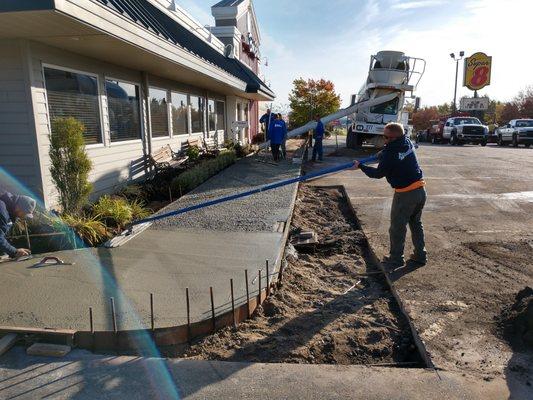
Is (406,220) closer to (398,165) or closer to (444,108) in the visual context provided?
(398,165)

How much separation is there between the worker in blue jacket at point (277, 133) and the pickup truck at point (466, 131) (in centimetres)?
2002

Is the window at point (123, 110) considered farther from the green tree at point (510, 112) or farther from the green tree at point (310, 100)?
the green tree at point (510, 112)

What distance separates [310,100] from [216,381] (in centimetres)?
4195

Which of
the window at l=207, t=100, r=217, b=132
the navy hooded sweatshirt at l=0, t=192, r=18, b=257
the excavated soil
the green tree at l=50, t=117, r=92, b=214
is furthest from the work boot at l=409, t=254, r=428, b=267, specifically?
the window at l=207, t=100, r=217, b=132

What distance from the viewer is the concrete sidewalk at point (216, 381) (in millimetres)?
2867

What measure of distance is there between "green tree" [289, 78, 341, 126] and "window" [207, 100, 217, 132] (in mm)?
25627

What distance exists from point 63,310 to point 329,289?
277 centimetres

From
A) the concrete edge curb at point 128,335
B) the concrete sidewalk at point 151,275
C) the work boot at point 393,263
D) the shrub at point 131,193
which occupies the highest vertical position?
the shrub at point 131,193

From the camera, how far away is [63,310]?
3.77 m

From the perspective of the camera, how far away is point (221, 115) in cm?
1941

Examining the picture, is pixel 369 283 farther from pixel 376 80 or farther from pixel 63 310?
pixel 376 80

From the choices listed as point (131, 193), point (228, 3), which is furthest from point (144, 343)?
point (228, 3)

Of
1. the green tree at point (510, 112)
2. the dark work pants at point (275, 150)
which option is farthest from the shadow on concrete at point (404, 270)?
the green tree at point (510, 112)

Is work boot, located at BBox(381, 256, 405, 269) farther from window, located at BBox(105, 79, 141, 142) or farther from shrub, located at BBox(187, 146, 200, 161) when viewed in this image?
shrub, located at BBox(187, 146, 200, 161)
